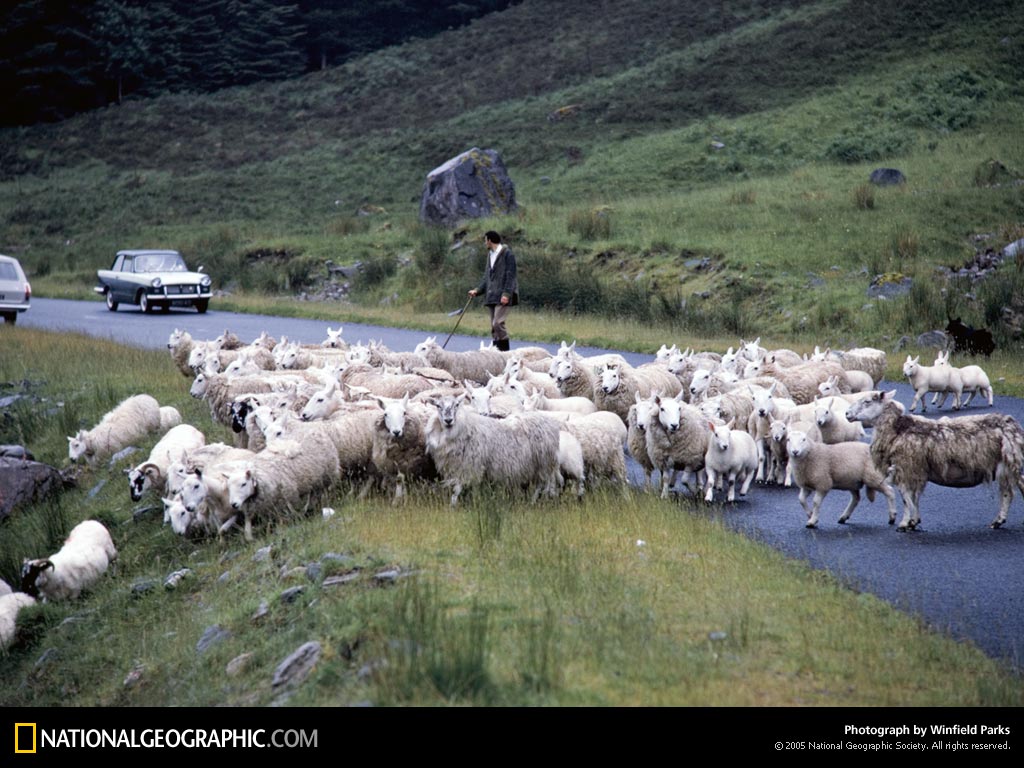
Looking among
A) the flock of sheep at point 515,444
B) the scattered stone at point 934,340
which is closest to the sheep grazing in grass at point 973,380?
the flock of sheep at point 515,444

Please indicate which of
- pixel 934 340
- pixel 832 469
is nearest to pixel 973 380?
pixel 934 340

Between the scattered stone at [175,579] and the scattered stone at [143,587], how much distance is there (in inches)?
4.5

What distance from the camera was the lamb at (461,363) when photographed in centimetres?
1625

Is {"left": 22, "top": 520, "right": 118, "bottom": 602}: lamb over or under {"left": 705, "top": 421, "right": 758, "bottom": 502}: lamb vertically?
under

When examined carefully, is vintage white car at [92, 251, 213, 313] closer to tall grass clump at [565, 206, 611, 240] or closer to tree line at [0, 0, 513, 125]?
tall grass clump at [565, 206, 611, 240]

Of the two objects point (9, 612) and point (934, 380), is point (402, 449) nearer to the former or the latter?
point (9, 612)

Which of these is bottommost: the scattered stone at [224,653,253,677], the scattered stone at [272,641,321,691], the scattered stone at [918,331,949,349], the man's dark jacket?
the scattered stone at [918,331,949,349]

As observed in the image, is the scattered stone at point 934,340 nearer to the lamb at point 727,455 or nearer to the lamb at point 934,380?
the lamb at point 934,380

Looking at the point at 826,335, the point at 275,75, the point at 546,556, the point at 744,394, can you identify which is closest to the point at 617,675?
the point at 546,556

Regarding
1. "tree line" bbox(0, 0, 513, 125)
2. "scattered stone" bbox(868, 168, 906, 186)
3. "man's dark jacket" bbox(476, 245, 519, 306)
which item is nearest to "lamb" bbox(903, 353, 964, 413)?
"man's dark jacket" bbox(476, 245, 519, 306)

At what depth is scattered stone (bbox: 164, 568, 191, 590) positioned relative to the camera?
9453mm

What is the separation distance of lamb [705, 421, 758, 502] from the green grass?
646mm

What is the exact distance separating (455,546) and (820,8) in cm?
5638
